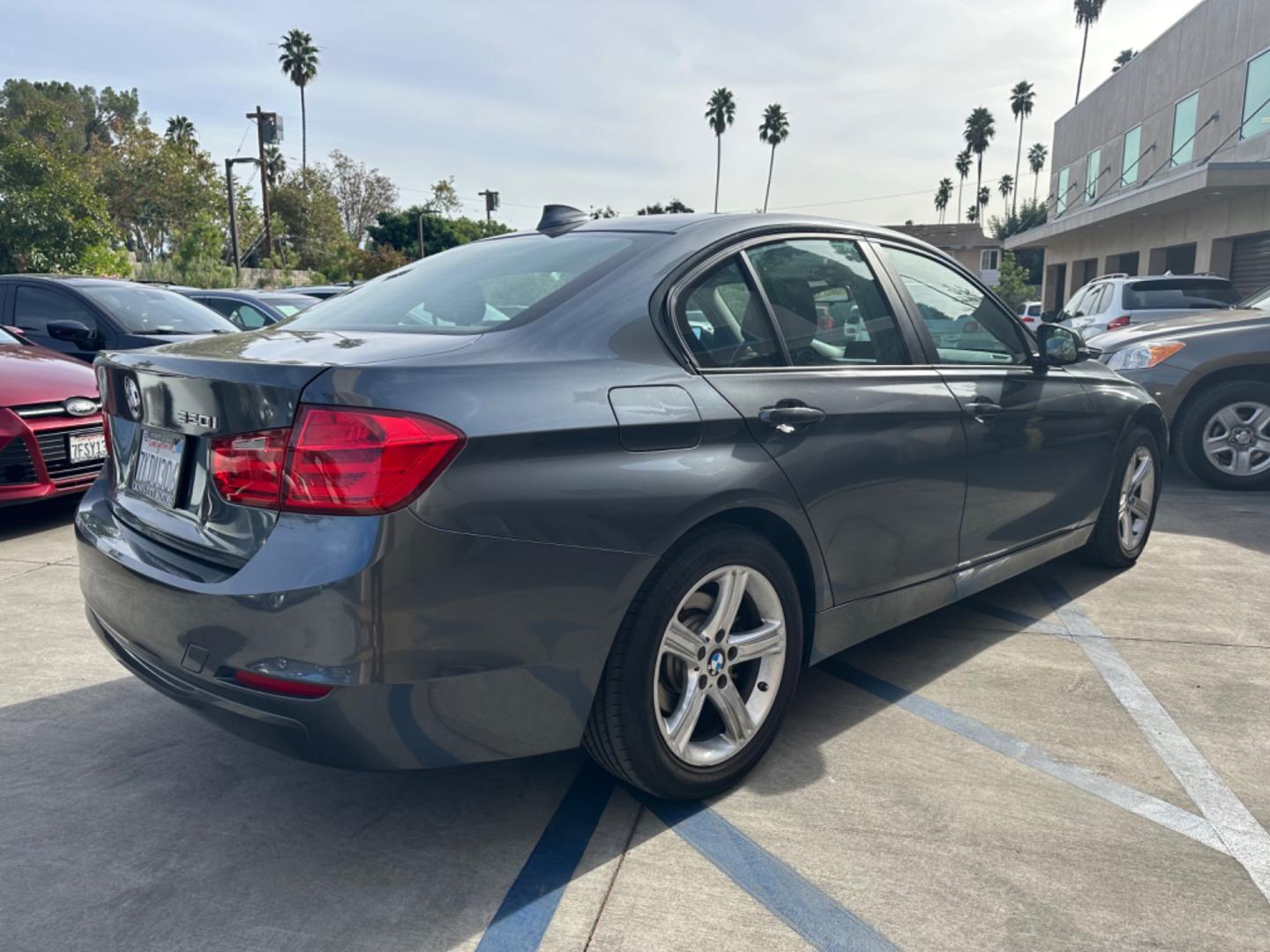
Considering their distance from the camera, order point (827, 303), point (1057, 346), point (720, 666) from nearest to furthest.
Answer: point (720, 666), point (827, 303), point (1057, 346)

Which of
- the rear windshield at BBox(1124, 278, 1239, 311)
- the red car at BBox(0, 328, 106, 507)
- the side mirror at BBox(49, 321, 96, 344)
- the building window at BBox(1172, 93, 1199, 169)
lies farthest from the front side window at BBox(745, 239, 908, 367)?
the building window at BBox(1172, 93, 1199, 169)

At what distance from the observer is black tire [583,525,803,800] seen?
8.18ft

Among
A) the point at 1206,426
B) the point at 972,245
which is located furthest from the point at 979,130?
the point at 1206,426

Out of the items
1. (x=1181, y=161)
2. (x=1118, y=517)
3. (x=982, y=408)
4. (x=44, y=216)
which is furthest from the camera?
(x=1181, y=161)

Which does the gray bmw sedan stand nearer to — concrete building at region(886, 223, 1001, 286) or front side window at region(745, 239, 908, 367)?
front side window at region(745, 239, 908, 367)

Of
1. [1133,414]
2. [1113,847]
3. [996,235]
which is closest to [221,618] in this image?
[1113,847]

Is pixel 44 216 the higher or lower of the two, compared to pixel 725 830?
higher

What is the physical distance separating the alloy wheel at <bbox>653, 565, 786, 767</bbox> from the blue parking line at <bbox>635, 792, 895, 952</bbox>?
17cm

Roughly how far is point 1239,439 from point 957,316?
15.6 ft

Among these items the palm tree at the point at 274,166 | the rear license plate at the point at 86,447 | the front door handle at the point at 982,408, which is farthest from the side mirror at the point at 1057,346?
the palm tree at the point at 274,166

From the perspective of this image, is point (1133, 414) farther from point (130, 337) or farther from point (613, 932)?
point (130, 337)

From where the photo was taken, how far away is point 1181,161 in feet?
85.7

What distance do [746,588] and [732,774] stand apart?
1.75 feet

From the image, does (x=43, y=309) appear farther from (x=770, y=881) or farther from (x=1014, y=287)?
(x=1014, y=287)
